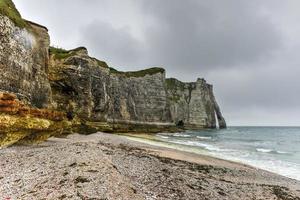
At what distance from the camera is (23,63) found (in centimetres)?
2708

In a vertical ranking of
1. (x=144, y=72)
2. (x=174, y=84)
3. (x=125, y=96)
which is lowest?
(x=125, y=96)

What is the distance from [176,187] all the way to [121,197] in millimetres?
3638

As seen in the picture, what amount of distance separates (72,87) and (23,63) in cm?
2228

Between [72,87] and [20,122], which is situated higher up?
[72,87]

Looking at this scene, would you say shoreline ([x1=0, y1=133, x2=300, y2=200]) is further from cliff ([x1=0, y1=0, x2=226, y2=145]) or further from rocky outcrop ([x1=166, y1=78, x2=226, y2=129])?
rocky outcrop ([x1=166, y1=78, x2=226, y2=129])

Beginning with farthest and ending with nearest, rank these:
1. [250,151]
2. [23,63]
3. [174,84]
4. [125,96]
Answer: [174,84]
[125,96]
[250,151]
[23,63]

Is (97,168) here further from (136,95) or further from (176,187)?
(136,95)

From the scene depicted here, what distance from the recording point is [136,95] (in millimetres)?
89875

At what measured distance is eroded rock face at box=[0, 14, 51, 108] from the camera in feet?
76.2

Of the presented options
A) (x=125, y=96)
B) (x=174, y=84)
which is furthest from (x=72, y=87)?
(x=174, y=84)

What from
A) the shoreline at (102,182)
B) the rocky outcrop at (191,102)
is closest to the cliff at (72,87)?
the rocky outcrop at (191,102)

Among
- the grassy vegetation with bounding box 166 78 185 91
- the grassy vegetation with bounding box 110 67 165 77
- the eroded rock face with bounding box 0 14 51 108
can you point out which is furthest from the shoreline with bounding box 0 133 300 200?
the grassy vegetation with bounding box 166 78 185 91

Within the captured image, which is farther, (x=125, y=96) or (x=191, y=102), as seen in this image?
(x=191, y=102)

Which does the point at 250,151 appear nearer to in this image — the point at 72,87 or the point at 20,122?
the point at 72,87
